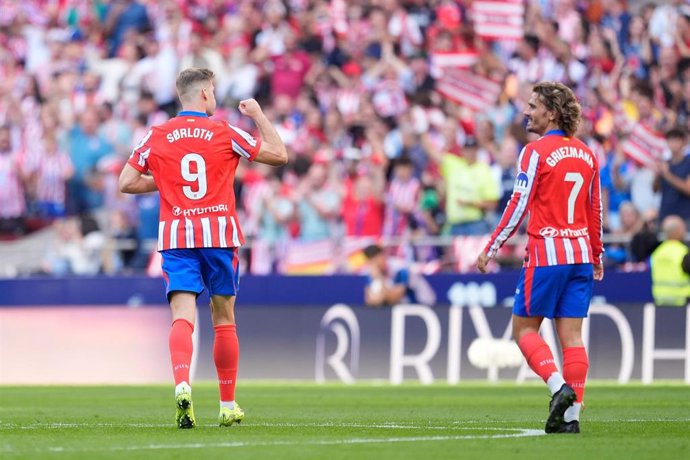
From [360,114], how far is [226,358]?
41.4 ft

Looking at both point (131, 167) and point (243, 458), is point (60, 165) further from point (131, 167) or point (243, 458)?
point (243, 458)

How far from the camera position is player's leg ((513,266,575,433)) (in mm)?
9328

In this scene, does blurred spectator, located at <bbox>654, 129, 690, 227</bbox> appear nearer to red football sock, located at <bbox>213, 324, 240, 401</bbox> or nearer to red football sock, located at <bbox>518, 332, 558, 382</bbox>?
red football sock, located at <bbox>518, 332, 558, 382</bbox>

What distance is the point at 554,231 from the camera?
9484mm

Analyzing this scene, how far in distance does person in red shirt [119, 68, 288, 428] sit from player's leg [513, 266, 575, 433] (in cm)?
180

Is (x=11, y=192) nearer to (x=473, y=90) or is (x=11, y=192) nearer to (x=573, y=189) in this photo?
(x=473, y=90)

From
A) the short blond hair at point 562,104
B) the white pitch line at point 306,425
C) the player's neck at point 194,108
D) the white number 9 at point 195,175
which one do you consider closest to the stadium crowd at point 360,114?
the white pitch line at point 306,425

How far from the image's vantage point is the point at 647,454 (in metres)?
7.68

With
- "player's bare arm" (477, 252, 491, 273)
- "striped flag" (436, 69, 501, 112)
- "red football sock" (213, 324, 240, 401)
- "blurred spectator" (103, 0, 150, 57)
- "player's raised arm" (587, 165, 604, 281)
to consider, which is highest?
"blurred spectator" (103, 0, 150, 57)

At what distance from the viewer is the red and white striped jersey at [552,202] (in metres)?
9.45

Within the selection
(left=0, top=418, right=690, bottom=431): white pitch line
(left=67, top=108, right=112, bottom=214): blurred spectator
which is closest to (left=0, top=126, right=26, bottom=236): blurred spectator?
(left=67, top=108, right=112, bottom=214): blurred spectator

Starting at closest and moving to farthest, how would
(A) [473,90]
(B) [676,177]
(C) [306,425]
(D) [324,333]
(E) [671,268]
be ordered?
(C) [306,425], (E) [671,268], (B) [676,177], (D) [324,333], (A) [473,90]

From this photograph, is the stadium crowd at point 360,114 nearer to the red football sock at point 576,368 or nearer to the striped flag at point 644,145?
the striped flag at point 644,145

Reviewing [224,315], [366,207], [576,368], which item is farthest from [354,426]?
[366,207]
